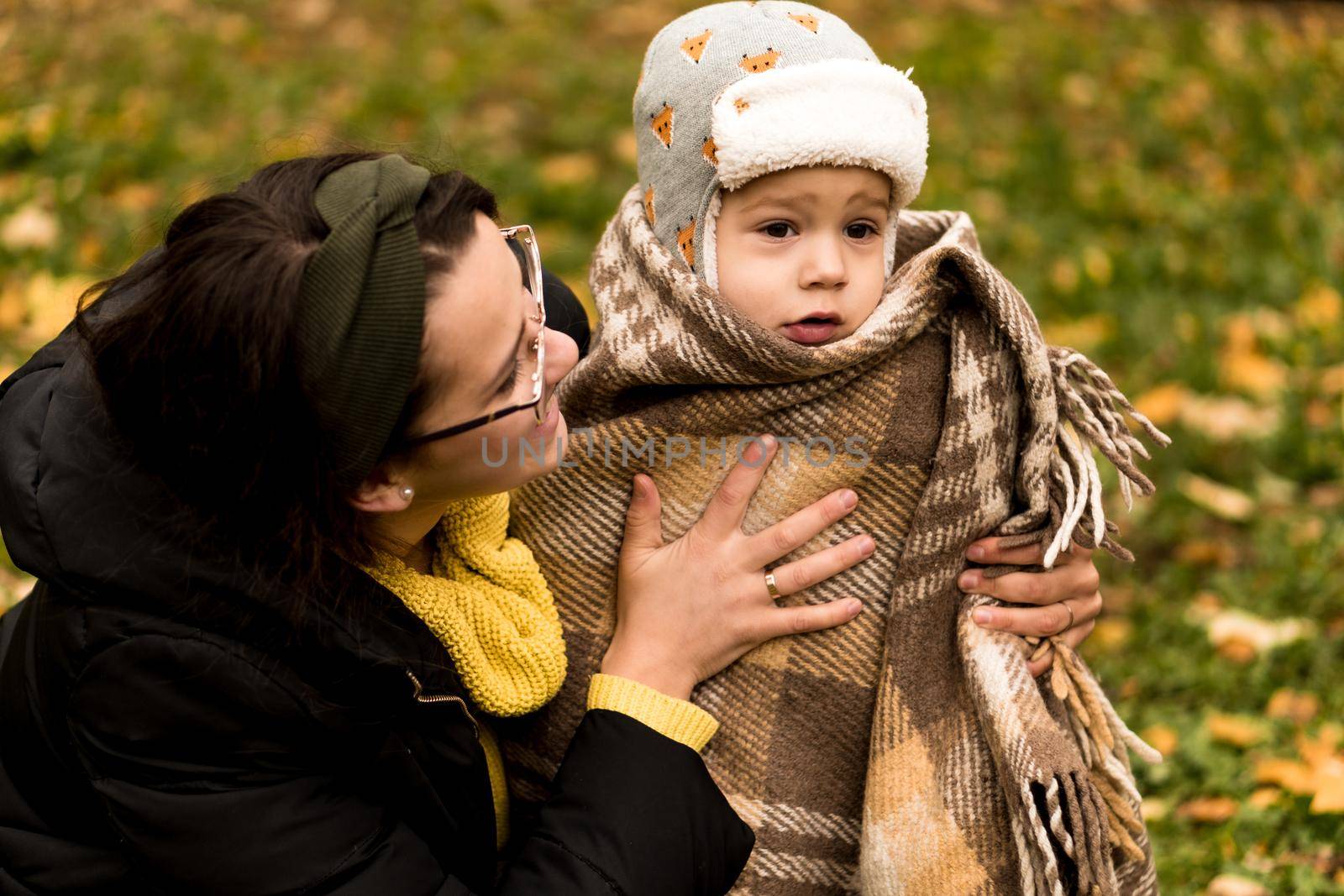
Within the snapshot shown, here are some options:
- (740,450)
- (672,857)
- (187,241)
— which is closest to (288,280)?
(187,241)

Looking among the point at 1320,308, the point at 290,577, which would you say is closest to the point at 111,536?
the point at 290,577

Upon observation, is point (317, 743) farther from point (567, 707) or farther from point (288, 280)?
point (288, 280)

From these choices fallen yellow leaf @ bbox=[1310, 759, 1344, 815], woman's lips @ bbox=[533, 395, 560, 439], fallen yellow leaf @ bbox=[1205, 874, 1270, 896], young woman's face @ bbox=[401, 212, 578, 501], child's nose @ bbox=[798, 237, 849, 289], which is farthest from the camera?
fallen yellow leaf @ bbox=[1310, 759, 1344, 815]

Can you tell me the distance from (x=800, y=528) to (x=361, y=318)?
75cm

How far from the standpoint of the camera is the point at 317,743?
1.67 meters

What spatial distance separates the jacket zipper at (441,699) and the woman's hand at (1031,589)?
0.76 m

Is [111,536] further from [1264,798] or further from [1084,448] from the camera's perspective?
[1264,798]

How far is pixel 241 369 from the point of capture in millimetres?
1506

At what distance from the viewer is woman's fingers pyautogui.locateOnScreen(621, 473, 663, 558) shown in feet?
6.47

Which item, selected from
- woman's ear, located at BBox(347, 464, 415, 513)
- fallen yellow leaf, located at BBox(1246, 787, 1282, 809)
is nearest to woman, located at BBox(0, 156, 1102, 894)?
woman's ear, located at BBox(347, 464, 415, 513)

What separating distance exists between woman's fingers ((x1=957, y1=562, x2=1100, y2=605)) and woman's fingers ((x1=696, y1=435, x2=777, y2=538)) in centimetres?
35

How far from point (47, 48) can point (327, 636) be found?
4441 mm

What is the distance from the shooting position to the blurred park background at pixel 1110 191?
298 centimetres

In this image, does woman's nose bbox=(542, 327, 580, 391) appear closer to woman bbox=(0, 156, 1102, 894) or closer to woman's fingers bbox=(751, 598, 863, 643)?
woman bbox=(0, 156, 1102, 894)
